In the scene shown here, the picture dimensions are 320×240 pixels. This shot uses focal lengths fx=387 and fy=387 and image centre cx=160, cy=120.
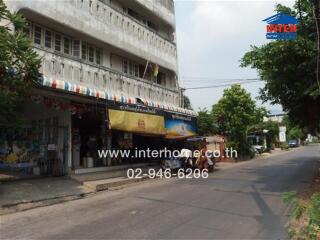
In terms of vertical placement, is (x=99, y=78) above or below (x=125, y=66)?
below

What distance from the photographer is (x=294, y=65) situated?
13.2 metres

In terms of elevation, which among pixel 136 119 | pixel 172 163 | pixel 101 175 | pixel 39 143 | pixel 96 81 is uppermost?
pixel 96 81

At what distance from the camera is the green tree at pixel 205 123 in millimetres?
33188

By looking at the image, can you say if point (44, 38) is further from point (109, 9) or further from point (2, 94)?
point (2, 94)

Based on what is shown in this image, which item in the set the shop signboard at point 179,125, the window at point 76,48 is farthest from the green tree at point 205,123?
the window at point 76,48

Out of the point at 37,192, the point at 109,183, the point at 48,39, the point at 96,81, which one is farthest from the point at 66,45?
the point at 37,192

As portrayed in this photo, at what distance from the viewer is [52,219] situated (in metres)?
9.14

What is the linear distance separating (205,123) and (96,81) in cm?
1833

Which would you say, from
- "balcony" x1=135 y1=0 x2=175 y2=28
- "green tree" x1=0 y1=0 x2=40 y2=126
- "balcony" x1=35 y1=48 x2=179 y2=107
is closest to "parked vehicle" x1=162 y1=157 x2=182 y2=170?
"balcony" x1=35 y1=48 x2=179 y2=107

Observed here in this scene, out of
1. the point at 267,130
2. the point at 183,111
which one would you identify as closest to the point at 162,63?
the point at 183,111

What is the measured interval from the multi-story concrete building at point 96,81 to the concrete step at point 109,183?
1287 mm

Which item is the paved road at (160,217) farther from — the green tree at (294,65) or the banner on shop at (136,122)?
the green tree at (294,65)

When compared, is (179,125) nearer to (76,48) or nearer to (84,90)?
(76,48)

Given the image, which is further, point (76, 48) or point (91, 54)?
point (91, 54)
